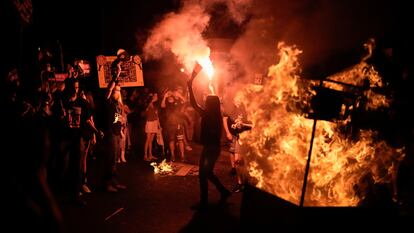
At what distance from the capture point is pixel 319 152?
5.91m

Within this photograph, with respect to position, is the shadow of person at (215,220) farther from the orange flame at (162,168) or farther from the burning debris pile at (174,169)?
the orange flame at (162,168)

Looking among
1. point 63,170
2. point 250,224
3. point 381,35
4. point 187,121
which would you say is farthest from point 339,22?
point 187,121

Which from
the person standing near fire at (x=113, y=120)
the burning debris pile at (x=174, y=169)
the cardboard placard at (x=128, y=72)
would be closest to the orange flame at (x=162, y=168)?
the burning debris pile at (x=174, y=169)

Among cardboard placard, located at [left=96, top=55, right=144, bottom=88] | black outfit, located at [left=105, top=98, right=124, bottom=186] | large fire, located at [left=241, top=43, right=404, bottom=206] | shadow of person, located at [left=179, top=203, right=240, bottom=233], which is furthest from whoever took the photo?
cardboard placard, located at [left=96, top=55, right=144, bottom=88]

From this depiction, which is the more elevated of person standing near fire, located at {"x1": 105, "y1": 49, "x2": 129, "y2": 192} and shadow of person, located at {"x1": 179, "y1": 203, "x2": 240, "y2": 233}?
person standing near fire, located at {"x1": 105, "y1": 49, "x2": 129, "y2": 192}

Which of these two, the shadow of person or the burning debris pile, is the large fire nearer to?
the shadow of person

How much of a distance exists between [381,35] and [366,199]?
3542mm

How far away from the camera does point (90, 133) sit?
7199mm

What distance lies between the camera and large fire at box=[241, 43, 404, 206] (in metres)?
5.62

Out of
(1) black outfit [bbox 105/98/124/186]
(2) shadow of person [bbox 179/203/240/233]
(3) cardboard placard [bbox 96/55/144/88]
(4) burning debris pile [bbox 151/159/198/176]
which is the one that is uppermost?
(3) cardboard placard [bbox 96/55/144/88]

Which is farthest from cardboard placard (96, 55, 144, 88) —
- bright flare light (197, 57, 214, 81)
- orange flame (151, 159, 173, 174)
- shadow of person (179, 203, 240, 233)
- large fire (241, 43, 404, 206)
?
large fire (241, 43, 404, 206)

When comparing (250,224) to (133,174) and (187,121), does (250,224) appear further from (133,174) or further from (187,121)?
(187,121)

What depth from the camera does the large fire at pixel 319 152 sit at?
18.5 feet

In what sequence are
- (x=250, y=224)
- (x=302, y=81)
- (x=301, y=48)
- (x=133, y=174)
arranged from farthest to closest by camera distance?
(x=133, y=174)
(x=301, y=48)
(x=302, y=81)
(x=250, y=224)
